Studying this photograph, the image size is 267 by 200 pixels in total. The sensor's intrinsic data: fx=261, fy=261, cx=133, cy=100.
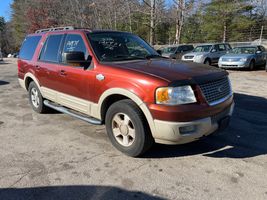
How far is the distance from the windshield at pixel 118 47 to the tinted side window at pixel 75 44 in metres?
0.18

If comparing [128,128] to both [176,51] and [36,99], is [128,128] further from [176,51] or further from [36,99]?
[176,51]

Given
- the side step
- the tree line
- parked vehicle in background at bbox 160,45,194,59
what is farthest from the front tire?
the tree line

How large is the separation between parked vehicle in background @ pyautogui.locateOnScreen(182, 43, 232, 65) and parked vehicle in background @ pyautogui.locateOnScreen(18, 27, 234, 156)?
11.3 metres

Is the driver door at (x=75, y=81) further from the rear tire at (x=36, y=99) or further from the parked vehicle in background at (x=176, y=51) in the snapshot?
the parked vehicle in background at (x=176, y=51)

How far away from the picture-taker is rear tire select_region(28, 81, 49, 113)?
600cm

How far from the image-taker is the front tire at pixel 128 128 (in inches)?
139

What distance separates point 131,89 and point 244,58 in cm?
1274

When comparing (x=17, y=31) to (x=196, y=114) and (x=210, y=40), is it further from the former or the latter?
(x=196, y=114)

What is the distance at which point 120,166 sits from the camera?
3.60 m

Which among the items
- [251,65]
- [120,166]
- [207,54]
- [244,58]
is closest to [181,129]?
[120,166]

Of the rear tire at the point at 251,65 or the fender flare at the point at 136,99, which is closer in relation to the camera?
the fender flare at the point at 136,99

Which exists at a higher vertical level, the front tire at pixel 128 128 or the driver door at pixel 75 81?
the driver door at pixel 75 81

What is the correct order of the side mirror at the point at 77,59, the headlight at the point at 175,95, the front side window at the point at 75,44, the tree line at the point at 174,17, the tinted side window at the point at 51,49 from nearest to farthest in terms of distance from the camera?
the headlight at the point at 175,95
the side mirror at the point at 77,59
the front side window at the point at 75,44
the tinted side window at the point at 51,49
the tree line at the point at 174,17

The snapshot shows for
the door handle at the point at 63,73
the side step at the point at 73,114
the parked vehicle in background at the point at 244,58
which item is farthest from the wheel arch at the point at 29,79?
the parked vehicle in background at the point at 244,58
